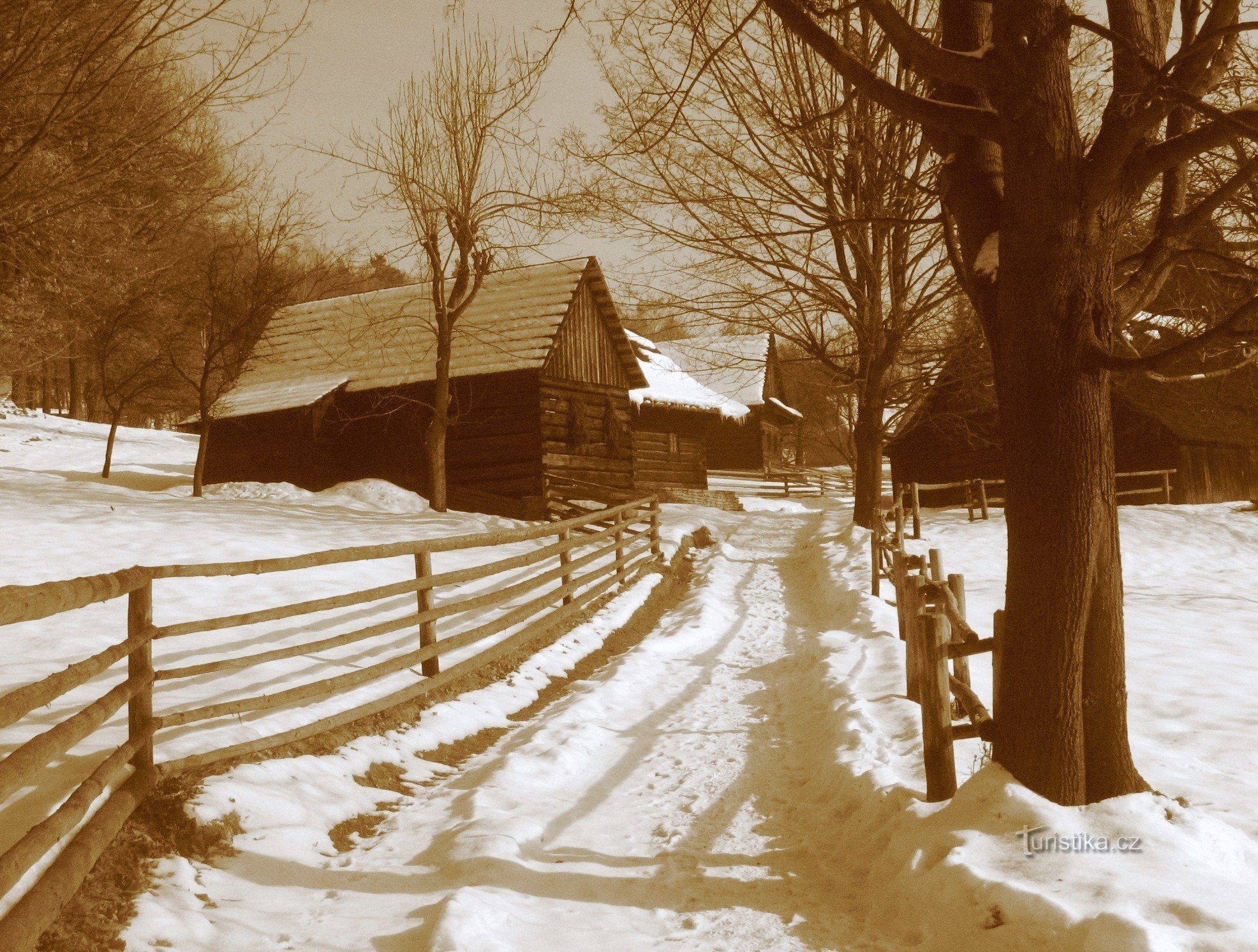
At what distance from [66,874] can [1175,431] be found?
25586mm

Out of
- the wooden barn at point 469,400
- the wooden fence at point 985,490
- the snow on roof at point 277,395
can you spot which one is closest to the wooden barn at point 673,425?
the wooden barn at point 469,400

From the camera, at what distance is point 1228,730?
20.5 ft

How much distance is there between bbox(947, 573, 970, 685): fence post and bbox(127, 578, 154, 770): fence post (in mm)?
4215

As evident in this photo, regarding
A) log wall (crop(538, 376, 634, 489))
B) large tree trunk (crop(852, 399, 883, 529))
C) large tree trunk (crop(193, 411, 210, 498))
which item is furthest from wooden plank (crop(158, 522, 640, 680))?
large tree trunk (crop(193, 411, 210, 498))

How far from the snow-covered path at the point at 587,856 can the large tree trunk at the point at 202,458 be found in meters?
17.5

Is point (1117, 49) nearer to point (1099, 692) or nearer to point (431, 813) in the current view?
point (1099, 692)

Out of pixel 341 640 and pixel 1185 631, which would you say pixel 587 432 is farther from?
pixel 341 640

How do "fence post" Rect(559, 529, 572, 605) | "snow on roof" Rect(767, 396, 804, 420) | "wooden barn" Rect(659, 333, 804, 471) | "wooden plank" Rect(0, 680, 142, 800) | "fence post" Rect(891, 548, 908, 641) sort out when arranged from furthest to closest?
"snow on roof" Rect(767, 396, 804, 420), "wooden barn" Rect(659, 333, 804, 471), "fence post" Rect(559, 529, 572, 605), "fence post" Rect(891, 548, 908, 641), "wooden plank" Rect(0, 680, 142, 800)

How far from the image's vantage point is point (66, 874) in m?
3.31

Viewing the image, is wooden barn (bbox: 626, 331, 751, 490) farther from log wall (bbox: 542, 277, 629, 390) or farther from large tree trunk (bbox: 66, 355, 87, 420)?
large tree trunk (bbox: 66, 355, 87, 420)

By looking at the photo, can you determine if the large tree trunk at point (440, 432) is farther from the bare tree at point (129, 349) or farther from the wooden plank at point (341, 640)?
the wooden plank at point (341, 640)

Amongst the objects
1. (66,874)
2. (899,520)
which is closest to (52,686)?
(66,874)

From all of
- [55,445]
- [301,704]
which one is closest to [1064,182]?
[301,704]

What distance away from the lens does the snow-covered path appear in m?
3.67
